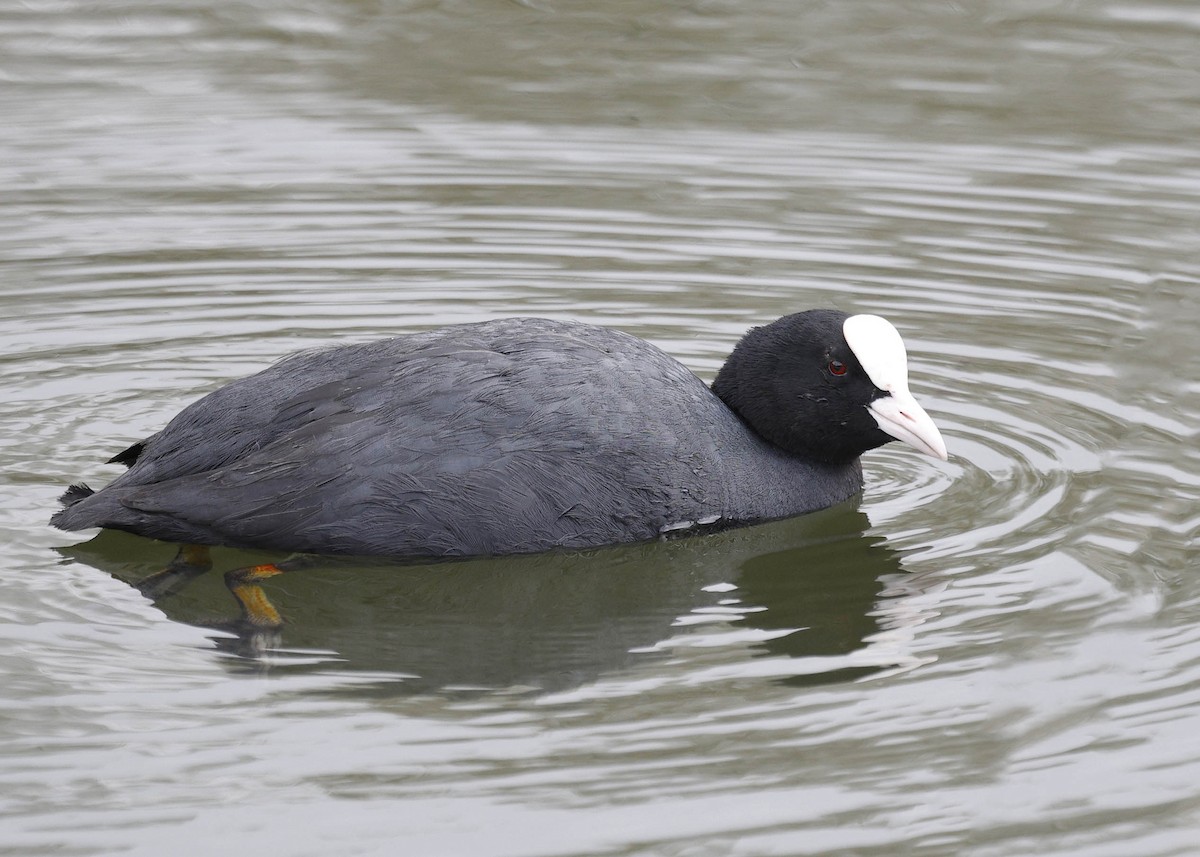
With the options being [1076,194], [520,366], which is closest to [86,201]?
[520,366]

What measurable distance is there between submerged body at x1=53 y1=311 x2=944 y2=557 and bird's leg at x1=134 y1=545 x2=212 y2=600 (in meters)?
0.12

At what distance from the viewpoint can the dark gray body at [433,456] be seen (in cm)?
494

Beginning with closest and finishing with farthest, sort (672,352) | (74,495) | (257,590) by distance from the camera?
(257,590) → (74,495) → (672,352)

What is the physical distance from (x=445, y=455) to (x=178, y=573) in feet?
2.77

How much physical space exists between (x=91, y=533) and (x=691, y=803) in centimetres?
238

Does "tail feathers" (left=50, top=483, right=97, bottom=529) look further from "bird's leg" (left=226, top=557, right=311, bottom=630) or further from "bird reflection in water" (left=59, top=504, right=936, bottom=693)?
"bird's leg" (left=226, top=557, right=311, bottom=630)

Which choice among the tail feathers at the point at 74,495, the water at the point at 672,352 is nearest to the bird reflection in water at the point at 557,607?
the water at the point at 672,352

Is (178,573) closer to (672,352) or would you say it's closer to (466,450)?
(466,450)

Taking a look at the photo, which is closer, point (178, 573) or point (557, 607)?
point (557, 607)

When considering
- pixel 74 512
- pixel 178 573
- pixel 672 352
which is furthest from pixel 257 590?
pixel 672 352

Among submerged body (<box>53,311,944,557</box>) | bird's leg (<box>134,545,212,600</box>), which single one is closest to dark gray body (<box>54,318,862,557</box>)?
submerged body (<box>53,311,944,557</box>)

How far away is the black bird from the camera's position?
16.2 ft

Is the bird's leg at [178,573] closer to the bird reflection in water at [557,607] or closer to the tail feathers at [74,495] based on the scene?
the bird reflection in water at [557,607]

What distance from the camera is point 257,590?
16.1 feet
